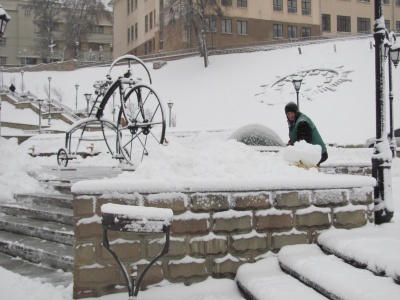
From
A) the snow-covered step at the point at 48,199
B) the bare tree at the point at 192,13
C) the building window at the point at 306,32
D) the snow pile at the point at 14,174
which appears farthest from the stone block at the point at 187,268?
the building window at the point at 306,32

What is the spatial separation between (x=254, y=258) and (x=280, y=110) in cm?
2613

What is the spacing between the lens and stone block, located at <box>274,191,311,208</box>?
4562 millimetres

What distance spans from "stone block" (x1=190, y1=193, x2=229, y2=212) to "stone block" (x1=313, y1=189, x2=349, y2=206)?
98 centimetres

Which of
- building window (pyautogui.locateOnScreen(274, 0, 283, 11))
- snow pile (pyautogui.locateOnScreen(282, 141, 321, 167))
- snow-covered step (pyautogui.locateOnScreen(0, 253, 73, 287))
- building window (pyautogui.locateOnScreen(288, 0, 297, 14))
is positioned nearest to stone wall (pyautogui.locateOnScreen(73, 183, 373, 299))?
snow pile (pyautogui.locateOnScreen(282, 141, 321, 167))

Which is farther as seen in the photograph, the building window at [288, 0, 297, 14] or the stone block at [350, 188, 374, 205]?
the building window at [288, 0, 297, 14]

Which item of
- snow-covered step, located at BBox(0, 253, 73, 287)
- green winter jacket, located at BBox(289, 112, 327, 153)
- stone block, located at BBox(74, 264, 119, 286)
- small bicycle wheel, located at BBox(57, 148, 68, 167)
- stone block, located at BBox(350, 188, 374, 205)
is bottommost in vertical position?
snow-covered step, located at BBox(0, 253, 73, 287)

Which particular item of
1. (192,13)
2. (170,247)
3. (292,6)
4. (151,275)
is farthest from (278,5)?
(151,275)

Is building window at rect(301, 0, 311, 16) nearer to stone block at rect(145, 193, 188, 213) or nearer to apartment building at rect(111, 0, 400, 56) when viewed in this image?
apartment building at rect(111, 0, 400, 56)

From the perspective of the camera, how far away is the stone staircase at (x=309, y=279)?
3334 millimetres

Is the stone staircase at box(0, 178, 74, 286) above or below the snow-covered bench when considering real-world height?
below

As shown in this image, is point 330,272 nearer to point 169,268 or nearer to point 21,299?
point 169,268

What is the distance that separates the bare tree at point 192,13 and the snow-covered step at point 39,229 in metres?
35.0

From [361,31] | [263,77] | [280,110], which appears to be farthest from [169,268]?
[361,31]

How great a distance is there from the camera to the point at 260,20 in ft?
162
